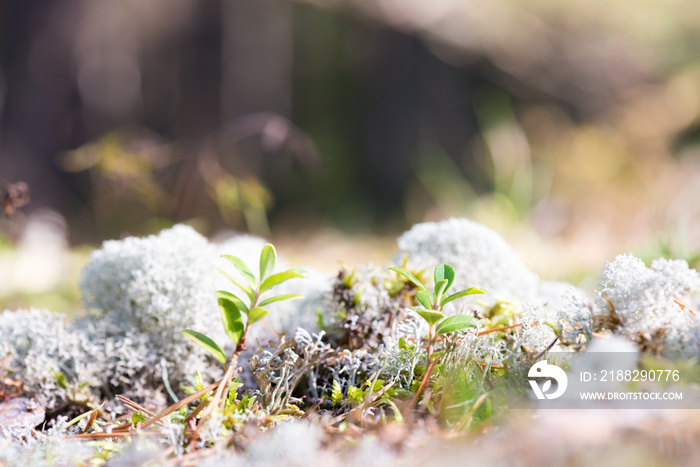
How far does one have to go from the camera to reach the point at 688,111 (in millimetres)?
3979

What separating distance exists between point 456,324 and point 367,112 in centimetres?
514

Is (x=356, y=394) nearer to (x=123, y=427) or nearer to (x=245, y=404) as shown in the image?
(x=245, y=404)

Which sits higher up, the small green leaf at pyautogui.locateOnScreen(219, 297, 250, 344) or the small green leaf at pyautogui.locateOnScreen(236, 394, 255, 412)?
the small green leaf at pyautogui.locateOnScreen(219, 297, 250, 344)

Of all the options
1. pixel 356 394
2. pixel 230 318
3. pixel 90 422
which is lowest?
pixel 90 422

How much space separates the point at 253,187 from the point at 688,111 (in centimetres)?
352

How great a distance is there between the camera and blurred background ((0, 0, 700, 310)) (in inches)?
133

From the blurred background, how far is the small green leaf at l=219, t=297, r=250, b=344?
5.12 ft

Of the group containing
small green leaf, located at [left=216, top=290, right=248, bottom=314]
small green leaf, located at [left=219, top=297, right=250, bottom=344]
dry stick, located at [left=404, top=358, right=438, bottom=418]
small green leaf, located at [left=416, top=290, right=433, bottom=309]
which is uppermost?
small green leaf, located at [left=416, top=290, right=433, bottom=309]

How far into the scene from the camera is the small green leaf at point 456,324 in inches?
35.5

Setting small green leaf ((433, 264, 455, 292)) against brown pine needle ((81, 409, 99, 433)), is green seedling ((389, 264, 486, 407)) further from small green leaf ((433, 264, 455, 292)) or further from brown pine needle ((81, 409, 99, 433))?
brown pine needle ((81, 409, 99, 433))

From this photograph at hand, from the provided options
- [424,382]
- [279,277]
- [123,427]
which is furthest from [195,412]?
[424,382]

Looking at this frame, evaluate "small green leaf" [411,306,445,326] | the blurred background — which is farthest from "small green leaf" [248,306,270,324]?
the blurred background

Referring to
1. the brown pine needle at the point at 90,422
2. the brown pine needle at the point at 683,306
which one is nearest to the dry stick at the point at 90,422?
the brown pine needle at the point at 90,422

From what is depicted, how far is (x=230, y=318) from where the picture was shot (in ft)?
3.14
